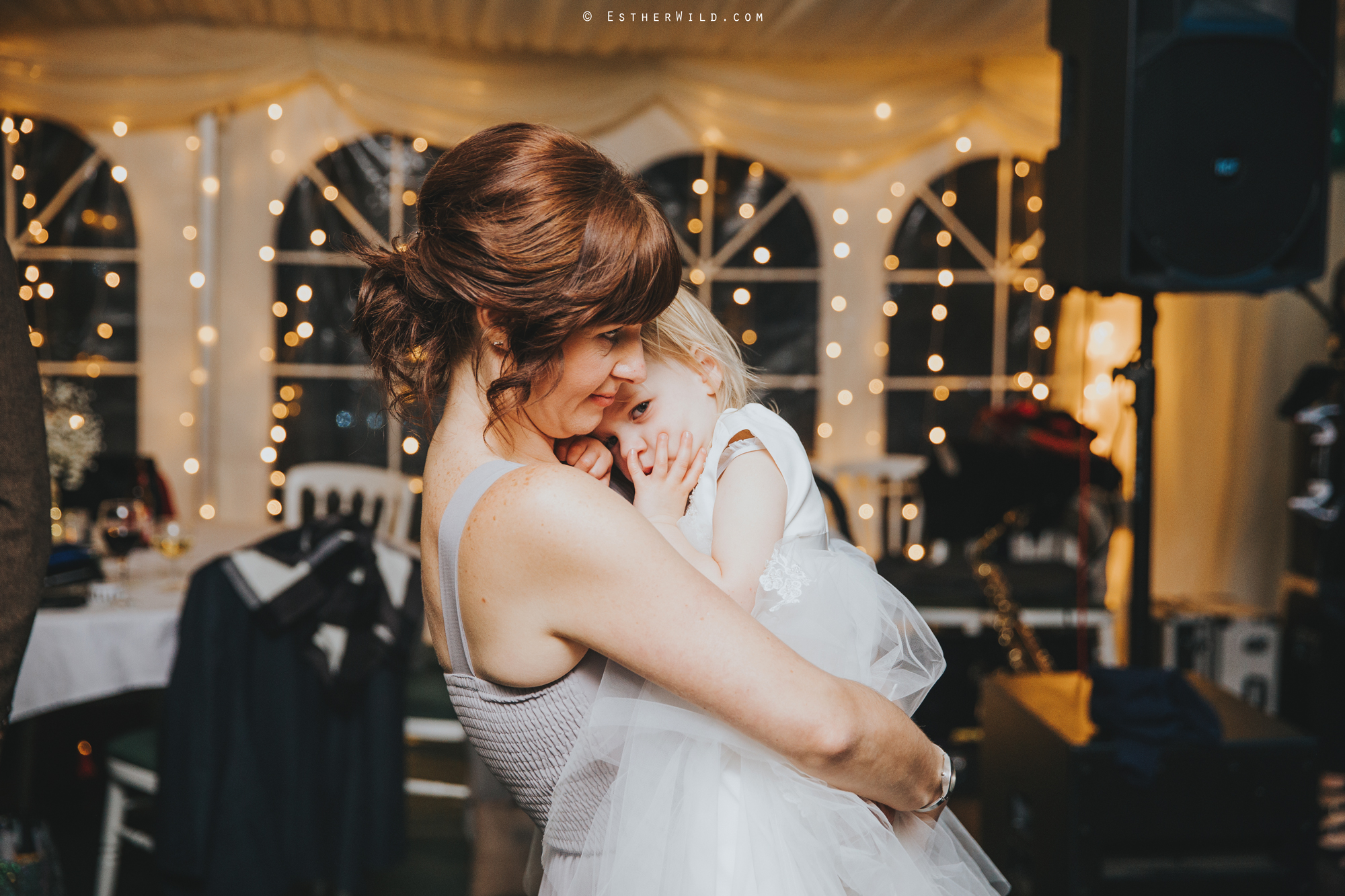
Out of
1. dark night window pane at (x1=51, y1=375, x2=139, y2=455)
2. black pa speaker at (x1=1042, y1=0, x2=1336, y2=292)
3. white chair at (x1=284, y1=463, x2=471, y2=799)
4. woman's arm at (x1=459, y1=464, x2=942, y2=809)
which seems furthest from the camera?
dark night window pane at (x1=51, y1=375, x2=139, y2=455)

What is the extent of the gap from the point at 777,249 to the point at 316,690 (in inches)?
123

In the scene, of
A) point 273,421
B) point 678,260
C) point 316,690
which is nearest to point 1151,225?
point 678,260

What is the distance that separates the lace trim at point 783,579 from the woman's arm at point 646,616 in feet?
0.49

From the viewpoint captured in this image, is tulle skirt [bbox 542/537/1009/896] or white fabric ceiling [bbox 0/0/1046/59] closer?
tulle skirt [bbox 542/537/1009/896]

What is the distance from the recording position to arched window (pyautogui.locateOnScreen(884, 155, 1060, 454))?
4.61 metres

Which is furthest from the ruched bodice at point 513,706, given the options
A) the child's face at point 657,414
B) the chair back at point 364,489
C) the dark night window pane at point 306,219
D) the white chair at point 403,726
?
the dark night window pane at point 306,219

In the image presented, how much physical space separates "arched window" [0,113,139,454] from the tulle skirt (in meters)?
4.10

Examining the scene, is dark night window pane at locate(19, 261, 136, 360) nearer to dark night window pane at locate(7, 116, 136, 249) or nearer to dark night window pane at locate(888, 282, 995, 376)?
dark night window pane at locate(7, 116, 136, 249)

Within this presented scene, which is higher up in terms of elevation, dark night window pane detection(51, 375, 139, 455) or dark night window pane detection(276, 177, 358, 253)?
dark night window pane detection(276, 177, 358, 253)

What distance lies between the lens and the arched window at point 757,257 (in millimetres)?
4523

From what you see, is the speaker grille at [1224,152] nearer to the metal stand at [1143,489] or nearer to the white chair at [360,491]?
the metal stand at [1143,489]

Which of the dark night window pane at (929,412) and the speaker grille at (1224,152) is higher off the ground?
the speaker grille at (1224,152)

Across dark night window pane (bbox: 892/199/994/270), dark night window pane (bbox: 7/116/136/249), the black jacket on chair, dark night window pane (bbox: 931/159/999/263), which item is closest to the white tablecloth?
the black jacket on chair

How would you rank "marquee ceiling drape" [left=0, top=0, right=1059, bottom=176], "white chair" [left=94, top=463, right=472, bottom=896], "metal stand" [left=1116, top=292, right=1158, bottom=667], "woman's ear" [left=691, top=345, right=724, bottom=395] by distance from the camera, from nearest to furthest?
"woman's ear" [left=691, top=345, right=724, bottom=395]
"metal stand" [left=1116, top=292, right=1158, bottom=667]
"white chair" [left=94, top=463, right=472, bottom=896]
"marquee ceiling drape" [left=0, top=0, right=1059, bottom=176]
